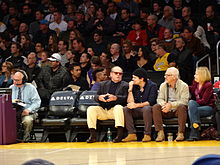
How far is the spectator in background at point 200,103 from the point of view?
8.85 metres

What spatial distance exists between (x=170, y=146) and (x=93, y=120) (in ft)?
6.26

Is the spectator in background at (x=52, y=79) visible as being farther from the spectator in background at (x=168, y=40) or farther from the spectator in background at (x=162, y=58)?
the spectator in background at (x=168, y=40)

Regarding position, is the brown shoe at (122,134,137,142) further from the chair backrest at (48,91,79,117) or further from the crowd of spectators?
the crowd of spectators

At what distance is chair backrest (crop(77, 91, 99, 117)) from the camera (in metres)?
9.84

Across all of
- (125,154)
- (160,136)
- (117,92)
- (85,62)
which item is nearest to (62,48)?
(85,62)

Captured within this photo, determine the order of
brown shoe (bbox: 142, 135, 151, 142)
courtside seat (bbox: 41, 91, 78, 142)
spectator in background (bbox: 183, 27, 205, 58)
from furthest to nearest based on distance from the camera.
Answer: spectator in background (bbox: 183, 27, 205, 58) → courtside seat (bbox: 41, 91, 78, 142) → brown shoe (bbox: 142, 135, 151, 142)

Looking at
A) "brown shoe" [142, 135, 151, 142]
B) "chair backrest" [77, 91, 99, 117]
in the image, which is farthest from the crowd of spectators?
"brown shoe" [142, 135, 151, 142]

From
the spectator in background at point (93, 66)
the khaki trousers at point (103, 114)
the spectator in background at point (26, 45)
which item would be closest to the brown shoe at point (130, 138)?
the khaki trousers at point (103, 114)

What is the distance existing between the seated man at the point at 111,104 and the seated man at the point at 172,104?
2.32 feet

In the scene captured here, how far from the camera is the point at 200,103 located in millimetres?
9141

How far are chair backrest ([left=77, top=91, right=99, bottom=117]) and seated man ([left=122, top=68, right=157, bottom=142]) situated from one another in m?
0.86

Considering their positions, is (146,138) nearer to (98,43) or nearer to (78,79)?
(78,79)

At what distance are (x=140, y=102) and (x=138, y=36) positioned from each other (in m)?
3.87

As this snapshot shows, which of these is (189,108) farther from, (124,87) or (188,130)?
(124,87)
